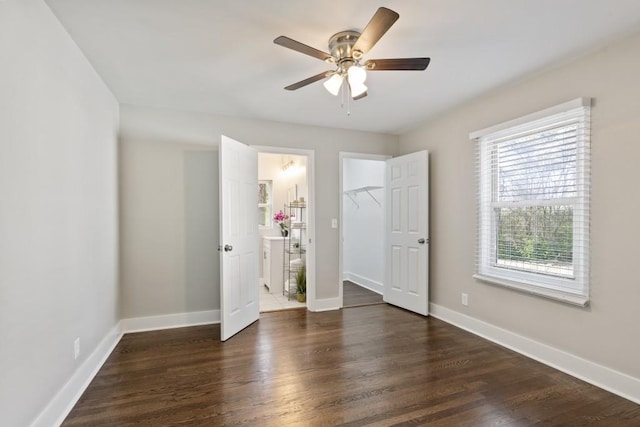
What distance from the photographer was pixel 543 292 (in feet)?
8.75

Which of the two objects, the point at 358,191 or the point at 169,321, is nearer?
the point at 169,321

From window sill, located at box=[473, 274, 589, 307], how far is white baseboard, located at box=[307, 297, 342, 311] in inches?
72.0

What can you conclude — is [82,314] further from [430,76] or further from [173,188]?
[430,76]

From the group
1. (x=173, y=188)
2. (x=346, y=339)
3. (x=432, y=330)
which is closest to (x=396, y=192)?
(x=432, y=330)

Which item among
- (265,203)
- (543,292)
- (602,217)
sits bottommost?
(543,292)

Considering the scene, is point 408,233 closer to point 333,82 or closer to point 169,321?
point 333,82

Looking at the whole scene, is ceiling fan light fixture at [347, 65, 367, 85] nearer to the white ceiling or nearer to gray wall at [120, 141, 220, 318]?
the white ceiling

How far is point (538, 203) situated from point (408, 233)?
5.24 ft

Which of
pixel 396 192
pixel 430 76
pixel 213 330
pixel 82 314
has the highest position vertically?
pixel 430 76

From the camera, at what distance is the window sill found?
2.42 metres

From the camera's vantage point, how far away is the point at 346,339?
10.5 feet

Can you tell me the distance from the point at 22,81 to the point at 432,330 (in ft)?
12.4

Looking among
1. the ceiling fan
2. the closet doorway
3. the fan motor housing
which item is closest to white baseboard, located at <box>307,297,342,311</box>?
the closet doorway

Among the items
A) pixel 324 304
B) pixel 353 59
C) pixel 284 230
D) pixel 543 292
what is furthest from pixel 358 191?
pixel 353 59
